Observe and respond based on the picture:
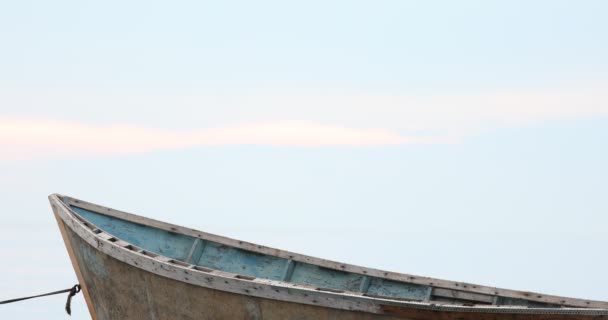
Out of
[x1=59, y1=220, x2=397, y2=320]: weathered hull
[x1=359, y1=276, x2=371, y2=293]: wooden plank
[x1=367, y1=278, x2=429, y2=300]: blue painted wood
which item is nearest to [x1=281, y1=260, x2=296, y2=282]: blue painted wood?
[x1=359, y1=276, x2=371, y2=293]: wooden plank

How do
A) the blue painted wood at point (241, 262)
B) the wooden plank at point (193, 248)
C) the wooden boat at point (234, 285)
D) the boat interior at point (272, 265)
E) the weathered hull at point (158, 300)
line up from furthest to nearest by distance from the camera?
the wooden plank at point (193, 248), the blue painted wood at point (241, 262), the boat interior at point (272, 265), the weathered hull at point (158, 300), the wooden boat at point (234, 285)

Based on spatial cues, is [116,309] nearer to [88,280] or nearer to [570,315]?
[88,280]

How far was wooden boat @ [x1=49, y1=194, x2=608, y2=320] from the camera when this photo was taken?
36.0ft

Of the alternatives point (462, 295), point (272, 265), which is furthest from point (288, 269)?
point (462, 295)

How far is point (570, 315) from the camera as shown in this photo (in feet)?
34.3

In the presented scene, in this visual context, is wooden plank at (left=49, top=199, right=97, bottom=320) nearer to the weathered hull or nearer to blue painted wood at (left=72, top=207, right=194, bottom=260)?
the weathered hull

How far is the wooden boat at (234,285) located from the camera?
11.0 m

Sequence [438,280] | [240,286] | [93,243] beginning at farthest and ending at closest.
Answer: [438,280]
[93,243]
[240,286]

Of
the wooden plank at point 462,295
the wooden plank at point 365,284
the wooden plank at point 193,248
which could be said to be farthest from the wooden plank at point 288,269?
the wooden plank at point 462,295

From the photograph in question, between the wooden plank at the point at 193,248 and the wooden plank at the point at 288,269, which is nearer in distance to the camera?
the wooden plank at the point at 288,269

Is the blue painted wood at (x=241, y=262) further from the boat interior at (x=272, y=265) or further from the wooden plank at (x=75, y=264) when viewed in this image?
the wooden plank at (x=75, y=264)

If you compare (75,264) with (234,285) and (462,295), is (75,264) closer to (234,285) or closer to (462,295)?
(234,285)

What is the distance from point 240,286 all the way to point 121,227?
523 cm

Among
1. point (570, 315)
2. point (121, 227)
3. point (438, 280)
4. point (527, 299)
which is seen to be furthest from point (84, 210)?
point (570, 315)
